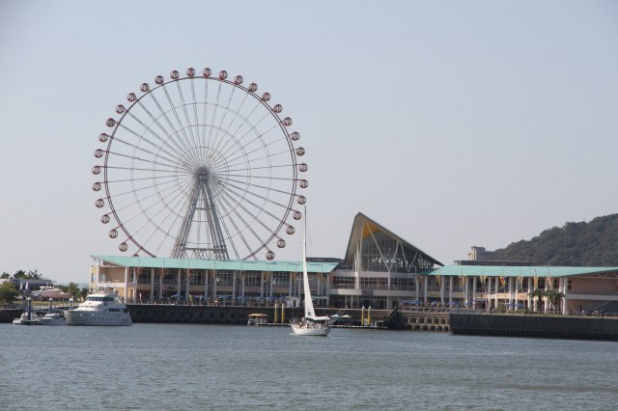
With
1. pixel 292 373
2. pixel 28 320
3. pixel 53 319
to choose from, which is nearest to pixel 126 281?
pixel 53 319

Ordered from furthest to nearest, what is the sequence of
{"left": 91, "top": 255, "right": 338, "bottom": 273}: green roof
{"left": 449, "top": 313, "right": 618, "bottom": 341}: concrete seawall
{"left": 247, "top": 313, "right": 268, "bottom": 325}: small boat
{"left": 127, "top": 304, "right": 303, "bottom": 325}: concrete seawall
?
{"left": 91, "top": 255, "right": 338, "bottom": 273}: green roof < {"left": 247, "top": 313, "right": 268, "bottom": 325}: small boat < {"left": 127, "top": 304, "right": 303, "bottom": 325}: concrete seawall < {"left": 449, "top": 313, "right": 618, "bottom": 341}: concrete seawall

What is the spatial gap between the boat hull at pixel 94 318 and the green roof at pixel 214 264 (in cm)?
1850

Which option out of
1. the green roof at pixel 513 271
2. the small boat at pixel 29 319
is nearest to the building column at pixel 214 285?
the green roof at pixel 513 271

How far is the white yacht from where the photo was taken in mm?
131500

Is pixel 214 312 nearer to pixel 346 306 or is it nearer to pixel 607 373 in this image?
pixel 346 306

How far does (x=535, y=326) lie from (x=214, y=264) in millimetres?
40951

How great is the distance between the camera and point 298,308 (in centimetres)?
14875

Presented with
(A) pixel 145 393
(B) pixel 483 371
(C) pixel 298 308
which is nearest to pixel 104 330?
(C) pixel 298 308

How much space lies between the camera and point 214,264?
154375 millimetres

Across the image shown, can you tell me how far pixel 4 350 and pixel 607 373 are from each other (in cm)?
3835

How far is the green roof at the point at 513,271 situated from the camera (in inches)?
5655

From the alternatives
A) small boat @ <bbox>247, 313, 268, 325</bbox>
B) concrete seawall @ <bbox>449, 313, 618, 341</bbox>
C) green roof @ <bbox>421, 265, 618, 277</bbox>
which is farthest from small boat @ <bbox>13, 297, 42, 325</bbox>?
green roof @ <bbox>421, 265, 618, 277</bbox>

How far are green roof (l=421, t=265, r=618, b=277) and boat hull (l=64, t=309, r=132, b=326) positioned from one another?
40.9 m

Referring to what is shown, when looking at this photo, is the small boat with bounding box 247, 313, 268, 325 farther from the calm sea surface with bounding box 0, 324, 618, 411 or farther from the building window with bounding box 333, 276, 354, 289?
the calm sea surface with bounding box 0, 324, 618, 411
